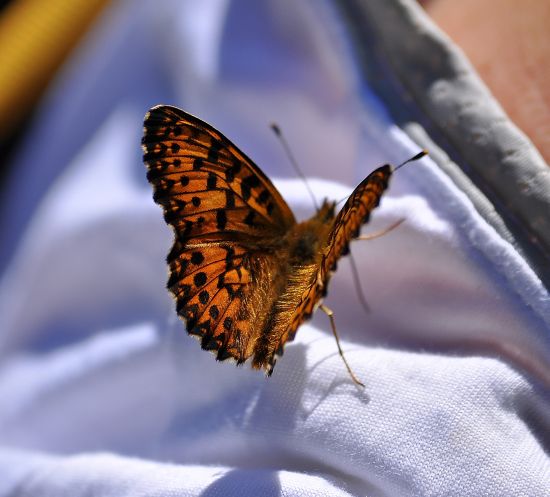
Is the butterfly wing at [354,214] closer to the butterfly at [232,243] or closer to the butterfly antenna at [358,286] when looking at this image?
the butterfly at [232,243]

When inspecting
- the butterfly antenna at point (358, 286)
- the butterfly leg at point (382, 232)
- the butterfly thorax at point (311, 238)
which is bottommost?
the butterfly antenna at point (358, 286)

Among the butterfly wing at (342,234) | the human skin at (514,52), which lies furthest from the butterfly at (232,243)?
the human skin at (514,52)

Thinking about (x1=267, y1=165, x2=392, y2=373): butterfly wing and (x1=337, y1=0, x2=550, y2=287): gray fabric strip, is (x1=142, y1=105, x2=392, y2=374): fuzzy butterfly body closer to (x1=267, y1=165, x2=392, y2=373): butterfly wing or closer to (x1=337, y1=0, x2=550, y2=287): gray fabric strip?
(x1=267, y1=165, x2=392, y2=373): butterfly wing

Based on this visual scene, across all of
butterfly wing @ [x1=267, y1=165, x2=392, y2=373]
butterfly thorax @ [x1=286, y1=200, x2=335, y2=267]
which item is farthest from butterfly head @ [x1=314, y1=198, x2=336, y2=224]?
butterfly wing @ [x1=267, y1=165, x2=392, y2=373]

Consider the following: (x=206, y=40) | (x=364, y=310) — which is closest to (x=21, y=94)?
(x=206, y=40)

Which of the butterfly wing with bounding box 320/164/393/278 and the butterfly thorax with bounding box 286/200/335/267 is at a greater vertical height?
the butterfly thorax with bounding box 286/200/335/267

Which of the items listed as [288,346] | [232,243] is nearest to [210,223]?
[232,243]

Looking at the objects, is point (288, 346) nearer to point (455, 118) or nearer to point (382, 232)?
point (382, 232)
